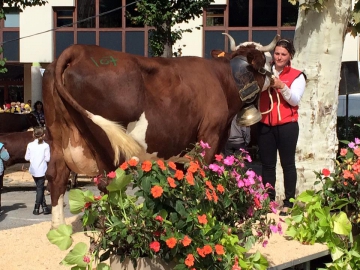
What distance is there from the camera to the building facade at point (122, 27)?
948 inches

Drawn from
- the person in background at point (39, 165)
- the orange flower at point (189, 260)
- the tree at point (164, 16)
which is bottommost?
the person in background at point (39, 165)

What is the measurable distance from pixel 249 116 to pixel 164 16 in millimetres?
9937

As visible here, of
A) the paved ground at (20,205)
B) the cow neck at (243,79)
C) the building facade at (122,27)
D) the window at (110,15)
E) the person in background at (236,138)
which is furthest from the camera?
the window at (110,15)

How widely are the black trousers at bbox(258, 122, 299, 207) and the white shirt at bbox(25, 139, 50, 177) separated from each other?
186 inches

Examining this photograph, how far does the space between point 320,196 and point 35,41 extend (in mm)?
22302

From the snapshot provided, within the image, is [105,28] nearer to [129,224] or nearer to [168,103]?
[168,103]

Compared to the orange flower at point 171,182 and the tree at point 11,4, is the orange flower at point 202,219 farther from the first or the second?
the tree at point 11,4

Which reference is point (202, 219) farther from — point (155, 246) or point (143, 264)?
point (143, 264)

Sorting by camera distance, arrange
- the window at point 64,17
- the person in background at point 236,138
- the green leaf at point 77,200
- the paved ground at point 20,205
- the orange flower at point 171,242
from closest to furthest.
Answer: the orange flower at point 171,242
the green leaf at point 77,200
the person in background at point 236,138
the paved ground at point 20,205
the window at point 64,17

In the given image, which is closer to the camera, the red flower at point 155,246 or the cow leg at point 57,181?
the red flower at point 155,246

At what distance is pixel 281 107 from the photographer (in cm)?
583

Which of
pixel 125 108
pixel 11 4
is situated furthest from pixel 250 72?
pixel 11 4

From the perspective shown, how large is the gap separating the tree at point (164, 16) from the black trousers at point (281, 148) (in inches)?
381

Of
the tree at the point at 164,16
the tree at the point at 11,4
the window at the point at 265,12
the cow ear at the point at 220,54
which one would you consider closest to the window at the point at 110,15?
the window at the point at 265,12
